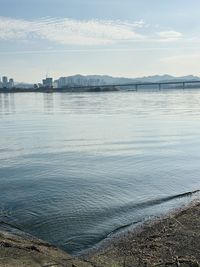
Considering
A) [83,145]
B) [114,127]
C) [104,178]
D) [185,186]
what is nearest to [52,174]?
[104,178]

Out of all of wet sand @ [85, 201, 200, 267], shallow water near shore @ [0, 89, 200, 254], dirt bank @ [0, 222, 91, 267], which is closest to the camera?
dirt bank @ [0, 222, 91, 267]

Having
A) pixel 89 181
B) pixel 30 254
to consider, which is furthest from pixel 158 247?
pixel 89 181

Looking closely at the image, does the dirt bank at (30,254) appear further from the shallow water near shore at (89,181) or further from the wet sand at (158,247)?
the shallow water near shore at (89,181)

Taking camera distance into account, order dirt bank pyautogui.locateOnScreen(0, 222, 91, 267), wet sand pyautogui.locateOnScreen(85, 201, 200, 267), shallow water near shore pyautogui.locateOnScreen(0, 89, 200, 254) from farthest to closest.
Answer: shallow water near shore pyautogui.locateOnScreen(0, 89, 200, 254), wet sand pyautogui.locateOnScreen(85, 201, 200, 267), dirt bank pyautogui.locateOnScreen(0, 222, 91, 267)

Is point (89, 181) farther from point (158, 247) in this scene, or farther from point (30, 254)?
point (30, 254)

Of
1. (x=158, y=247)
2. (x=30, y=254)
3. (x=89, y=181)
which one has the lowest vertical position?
(x=89, y=181)

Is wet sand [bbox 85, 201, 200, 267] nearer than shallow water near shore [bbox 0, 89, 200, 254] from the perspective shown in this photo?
Yes

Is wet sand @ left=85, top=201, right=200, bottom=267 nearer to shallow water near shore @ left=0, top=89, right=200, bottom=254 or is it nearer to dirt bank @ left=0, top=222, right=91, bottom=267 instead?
dirt bank @ left=0, top=222, right=91, bottom=267

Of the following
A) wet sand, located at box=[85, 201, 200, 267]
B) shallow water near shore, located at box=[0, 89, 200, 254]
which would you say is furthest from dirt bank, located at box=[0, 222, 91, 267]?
shallow water near shore, located at box=[0, 89, 200, 254]

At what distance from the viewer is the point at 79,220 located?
1453cm

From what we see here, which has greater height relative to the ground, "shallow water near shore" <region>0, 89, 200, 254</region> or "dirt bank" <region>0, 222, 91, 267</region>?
"dirt bank" <region>0, 222, 91, 267</region>

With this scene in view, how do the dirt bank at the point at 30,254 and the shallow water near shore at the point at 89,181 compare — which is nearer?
the dirt bank at the point at 30,254

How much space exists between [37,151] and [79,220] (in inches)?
539

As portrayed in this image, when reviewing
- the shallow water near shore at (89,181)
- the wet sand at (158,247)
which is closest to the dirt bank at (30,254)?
the wet sand at (158,247)
